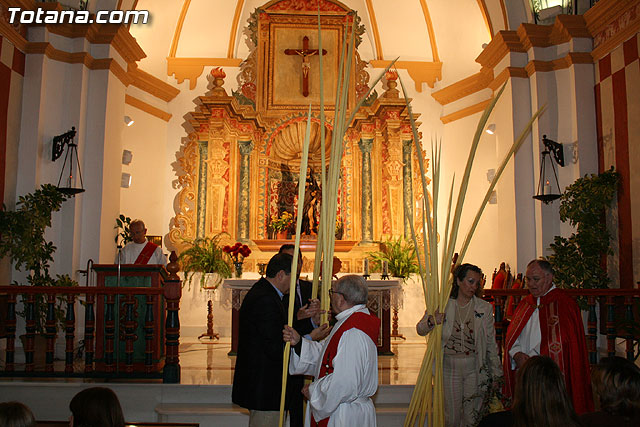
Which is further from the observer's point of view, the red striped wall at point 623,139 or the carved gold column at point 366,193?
the carved gold column at point 366,193

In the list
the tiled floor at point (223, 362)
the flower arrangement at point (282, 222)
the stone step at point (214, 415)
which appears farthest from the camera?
the flower arrangement at point (282, 222)

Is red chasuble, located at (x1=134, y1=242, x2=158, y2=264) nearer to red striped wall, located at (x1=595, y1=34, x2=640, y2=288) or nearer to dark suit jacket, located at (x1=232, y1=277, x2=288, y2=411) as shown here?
dark suit jacket, located at (x1=232, y1=277, x2=288, y2=411)

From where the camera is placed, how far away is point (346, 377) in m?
2.62

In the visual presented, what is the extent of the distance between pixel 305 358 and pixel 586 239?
16.7ft

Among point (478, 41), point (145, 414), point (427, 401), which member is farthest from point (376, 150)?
point (427, 401)

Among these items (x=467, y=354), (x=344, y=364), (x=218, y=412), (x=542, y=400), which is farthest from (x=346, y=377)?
(x=218, y=412)

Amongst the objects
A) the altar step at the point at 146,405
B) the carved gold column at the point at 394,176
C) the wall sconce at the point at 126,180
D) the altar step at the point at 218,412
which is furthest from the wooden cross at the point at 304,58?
the altar step at the point at 146,405

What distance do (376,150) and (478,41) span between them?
298cm

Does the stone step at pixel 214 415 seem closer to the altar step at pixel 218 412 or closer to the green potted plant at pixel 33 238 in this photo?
the altar step at pixel 218 412

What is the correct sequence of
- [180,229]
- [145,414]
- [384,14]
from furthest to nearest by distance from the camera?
[384,14] → [180,229] → [145,414]

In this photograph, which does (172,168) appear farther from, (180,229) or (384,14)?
(384,14)

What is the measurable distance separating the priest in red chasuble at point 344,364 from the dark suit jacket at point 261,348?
271 millimetres

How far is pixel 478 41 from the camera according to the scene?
11.2 metres

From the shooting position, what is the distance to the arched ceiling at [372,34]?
36.9 feet
